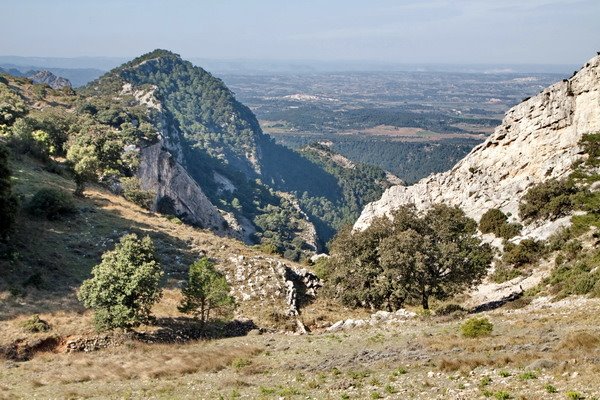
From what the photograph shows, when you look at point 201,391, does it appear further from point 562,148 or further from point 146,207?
point 562,148

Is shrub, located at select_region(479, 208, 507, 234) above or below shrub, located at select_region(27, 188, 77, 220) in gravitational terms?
below

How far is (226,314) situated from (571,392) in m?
27.0

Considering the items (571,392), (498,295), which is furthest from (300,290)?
(571,392)

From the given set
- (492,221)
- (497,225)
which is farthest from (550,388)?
(492,221)

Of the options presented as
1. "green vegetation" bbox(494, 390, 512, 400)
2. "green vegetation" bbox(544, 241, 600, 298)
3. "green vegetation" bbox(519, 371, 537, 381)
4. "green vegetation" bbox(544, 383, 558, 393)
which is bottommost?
"green vegetation" bbox(544, 241, 600, 298)

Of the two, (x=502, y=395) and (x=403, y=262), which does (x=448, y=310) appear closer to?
(x=403, y=262)

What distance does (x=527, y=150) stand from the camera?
67375 mm

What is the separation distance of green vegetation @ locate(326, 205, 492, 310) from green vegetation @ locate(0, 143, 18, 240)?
25.8 m

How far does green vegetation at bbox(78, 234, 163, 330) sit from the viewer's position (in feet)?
103

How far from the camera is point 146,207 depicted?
72.4 meters

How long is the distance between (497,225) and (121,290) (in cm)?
4006

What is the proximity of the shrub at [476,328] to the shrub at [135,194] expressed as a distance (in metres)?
55.0

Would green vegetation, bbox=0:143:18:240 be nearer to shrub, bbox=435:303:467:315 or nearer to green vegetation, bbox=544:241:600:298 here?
shrub, bbox=435:303:467:315

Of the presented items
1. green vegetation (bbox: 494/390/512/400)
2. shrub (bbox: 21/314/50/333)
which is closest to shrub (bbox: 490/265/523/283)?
green vegetation (bbox: 494/390/512/400)
